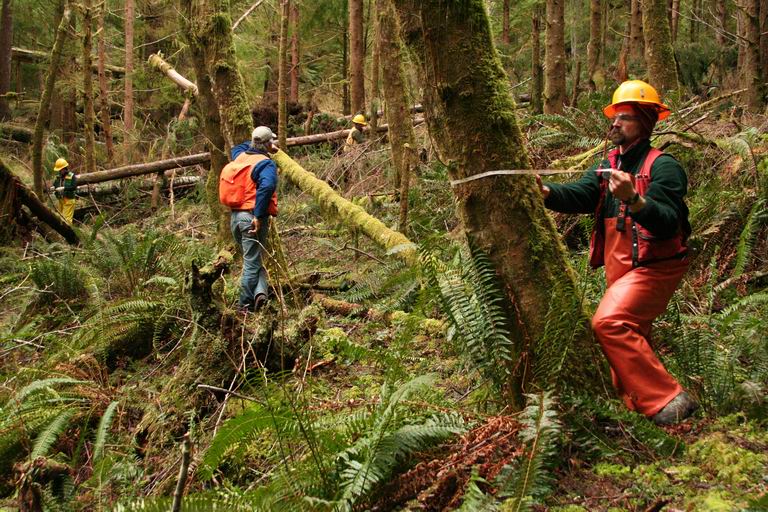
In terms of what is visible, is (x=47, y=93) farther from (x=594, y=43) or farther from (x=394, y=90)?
(x=594, y=43)

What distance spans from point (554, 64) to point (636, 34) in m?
4.15

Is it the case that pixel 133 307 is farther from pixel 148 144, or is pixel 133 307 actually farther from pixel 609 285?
pixel 148 144

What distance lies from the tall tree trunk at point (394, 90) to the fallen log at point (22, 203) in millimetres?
5916

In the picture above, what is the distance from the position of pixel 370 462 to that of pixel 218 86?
615 centimetres

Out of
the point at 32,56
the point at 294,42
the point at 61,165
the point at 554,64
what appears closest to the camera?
the point at 554,64

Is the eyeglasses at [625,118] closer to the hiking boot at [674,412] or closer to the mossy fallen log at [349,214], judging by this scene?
the hiking boot at [674,412]

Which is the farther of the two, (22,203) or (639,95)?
(22,203)

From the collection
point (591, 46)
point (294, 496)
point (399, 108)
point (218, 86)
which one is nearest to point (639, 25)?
point (591, 46)

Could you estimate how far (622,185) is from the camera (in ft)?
9.98

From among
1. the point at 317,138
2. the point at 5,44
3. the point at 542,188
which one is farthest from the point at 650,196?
the point at 5,44

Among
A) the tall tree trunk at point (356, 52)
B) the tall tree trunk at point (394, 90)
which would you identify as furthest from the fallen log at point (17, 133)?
the tall tree trunk at point (394, 90)

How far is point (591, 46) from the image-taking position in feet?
47.9

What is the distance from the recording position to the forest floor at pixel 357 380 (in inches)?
113

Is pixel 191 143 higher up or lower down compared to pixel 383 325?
higher up
